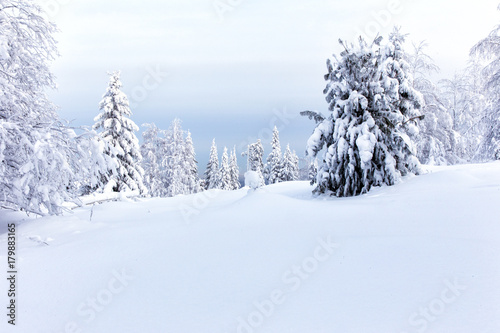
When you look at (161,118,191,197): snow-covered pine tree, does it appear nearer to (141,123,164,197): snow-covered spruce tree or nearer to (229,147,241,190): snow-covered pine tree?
(141,123,164,197): snow-covered spruce tree

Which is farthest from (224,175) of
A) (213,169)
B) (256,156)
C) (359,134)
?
(359,134)

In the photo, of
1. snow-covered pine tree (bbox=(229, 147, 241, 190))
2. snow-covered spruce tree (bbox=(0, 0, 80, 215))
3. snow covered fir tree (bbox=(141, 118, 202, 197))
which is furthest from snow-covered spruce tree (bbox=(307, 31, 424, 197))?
snow-covered pine tree (bbox=(229, 147, 241, 190))

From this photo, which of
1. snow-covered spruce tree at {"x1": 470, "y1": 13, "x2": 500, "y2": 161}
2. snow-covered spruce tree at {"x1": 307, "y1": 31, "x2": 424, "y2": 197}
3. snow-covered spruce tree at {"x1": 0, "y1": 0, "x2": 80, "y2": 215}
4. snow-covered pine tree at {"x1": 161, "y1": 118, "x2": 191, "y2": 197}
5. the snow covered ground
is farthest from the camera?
snow-covered pine tree at {"x1": 161, "y1": 118, "x2": 191, "y2": 197}

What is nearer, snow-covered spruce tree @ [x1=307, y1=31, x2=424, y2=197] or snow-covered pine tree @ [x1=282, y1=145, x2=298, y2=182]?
snow-covered spruce tree @ [x1=307, y1=31, x2=424, y2=197]

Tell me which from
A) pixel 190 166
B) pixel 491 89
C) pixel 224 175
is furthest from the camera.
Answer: pixel 224 175

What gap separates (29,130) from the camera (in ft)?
20.7

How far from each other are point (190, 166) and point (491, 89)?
27.5m

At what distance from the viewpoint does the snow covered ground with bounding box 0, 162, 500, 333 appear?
102 inches

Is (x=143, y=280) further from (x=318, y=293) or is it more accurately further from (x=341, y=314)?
(x=341, y=314)

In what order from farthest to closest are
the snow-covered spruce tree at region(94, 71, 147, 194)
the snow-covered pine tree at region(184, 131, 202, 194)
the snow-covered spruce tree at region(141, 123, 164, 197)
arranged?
1. the snow-covered pine tree at region(184, 131, 202, 194)
2. the snow-covered spruce tree at region(141, 123, 164, 197)
3. the snow-covered spruce tree at region(94, 71, 147, 194)

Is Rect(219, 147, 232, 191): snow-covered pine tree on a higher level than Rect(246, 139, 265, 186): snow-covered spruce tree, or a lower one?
lower

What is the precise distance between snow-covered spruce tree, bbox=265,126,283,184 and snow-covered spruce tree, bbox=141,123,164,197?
1576 centimetres

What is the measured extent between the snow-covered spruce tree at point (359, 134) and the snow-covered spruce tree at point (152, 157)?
2337 cm

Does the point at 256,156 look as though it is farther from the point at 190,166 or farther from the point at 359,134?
the point at 359,134
